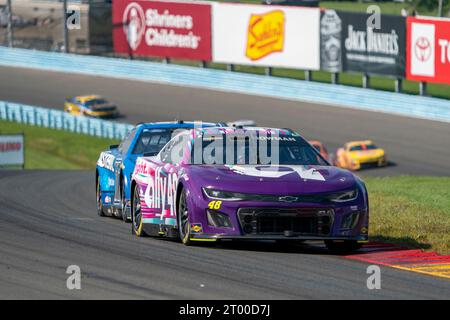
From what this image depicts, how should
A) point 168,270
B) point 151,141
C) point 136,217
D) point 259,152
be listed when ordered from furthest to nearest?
point 151,141
point 136,217
point 259,152
point 168,270

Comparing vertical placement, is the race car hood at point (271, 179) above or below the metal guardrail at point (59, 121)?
above

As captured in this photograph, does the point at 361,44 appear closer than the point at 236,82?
Yes

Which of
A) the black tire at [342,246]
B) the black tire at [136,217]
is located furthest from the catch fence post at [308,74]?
the black tire at [342,246]

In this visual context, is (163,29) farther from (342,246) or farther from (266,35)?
(342,246)

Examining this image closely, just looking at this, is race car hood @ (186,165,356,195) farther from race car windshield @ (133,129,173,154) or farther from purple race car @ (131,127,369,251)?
race car windshield @ (133,129,173,154)

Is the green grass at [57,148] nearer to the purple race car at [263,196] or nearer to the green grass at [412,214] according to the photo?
the green grass at [412,214]

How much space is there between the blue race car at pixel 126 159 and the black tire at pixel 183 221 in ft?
9.64

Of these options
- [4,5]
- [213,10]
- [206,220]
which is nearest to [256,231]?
[206,220]

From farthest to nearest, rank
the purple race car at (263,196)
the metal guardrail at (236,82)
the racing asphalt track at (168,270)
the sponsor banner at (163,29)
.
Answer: the sponsor banner at (163,29), the metal guardrail at (236,82), the purple race car at (263,196), the racing asphalt track at (168,270)

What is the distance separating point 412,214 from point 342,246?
10.2 feet

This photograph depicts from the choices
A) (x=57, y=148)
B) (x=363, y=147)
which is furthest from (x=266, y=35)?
(x=363, y=147)

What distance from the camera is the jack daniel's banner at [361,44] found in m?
47.4

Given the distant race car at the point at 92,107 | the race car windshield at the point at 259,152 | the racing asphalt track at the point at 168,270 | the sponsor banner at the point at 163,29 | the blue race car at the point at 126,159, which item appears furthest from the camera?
the sponsor banner at the point at 163,29

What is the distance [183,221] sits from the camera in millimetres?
13070
